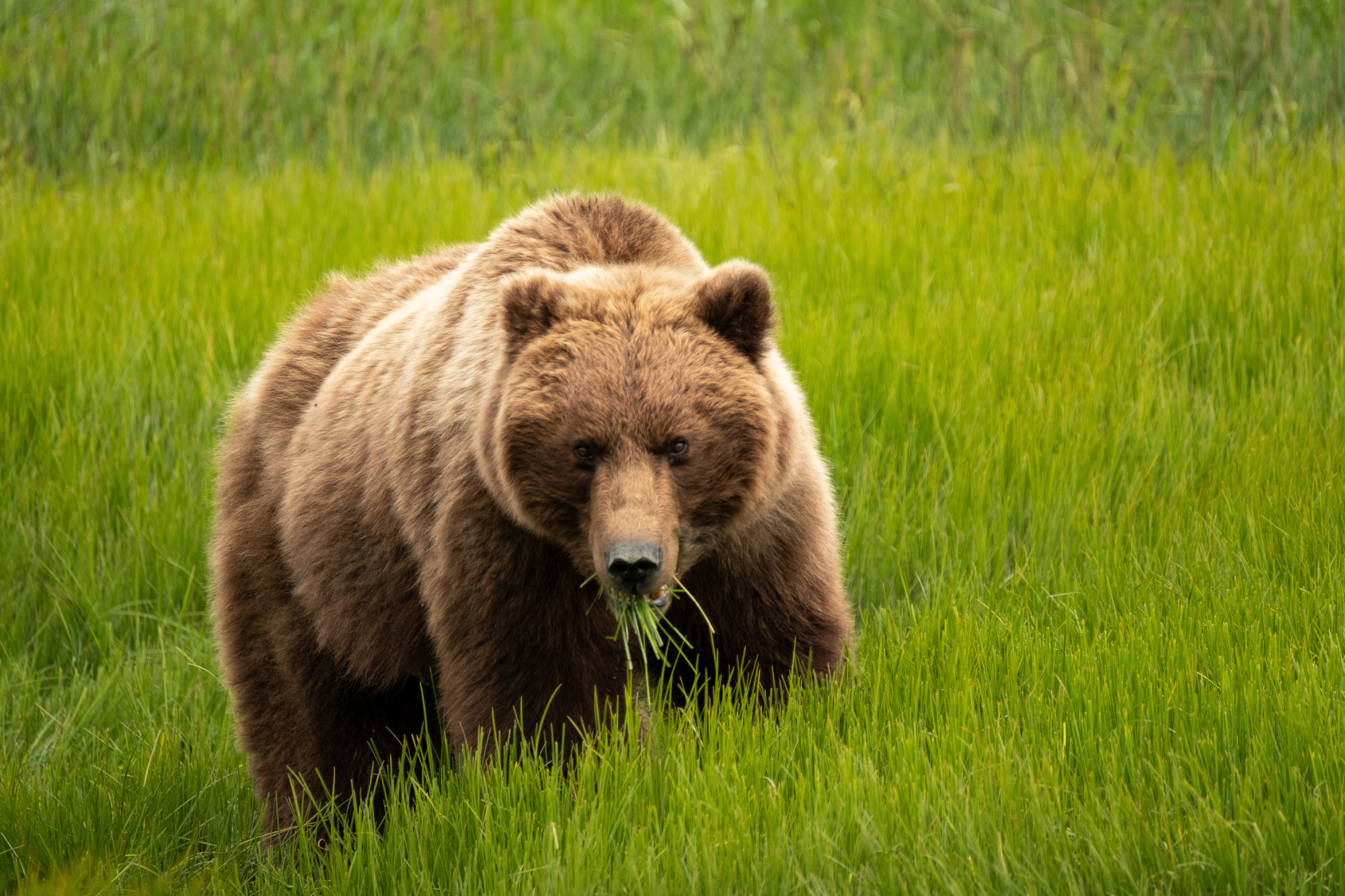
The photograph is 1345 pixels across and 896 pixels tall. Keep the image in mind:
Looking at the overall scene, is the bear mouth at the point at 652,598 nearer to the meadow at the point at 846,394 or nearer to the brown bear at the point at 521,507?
the brown bear at the point at 521,507

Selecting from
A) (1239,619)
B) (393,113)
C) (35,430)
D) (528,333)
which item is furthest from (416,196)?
(1239,619)

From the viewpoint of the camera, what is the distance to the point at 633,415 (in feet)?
11.5

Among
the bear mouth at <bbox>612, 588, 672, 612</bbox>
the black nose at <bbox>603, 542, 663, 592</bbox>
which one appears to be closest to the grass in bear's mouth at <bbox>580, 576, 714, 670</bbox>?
the bear mouth at <bbox>612, 588, 672, 612</bbox>

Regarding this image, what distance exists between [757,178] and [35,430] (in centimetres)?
453

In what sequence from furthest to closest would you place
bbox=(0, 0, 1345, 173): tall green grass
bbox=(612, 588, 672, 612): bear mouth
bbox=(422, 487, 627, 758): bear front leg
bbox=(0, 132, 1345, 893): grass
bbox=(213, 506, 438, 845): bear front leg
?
bbox=(0, 0, 1345, 173): tall green grass
bbox=(213, 506, 438, 845): bear front leg
bbox=(422, 487, 627, 758): bear front leg
bbox=(612, 588, 672, 612): bear mouth
bbox=(0, 132, 1345, 893): grass

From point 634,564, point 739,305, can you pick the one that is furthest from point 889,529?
point 634,564

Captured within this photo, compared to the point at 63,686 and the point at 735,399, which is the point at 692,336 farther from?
the point at 63,686

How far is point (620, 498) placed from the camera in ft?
11.0

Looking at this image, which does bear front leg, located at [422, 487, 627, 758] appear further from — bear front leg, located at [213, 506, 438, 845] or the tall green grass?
the tall green grass

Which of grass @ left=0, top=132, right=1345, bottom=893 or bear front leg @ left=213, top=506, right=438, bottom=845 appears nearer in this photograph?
grass @ left=0, top=132, right=1345, bottom=893

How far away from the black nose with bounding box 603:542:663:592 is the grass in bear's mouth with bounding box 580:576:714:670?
0.34 ft

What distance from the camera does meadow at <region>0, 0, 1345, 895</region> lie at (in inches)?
126

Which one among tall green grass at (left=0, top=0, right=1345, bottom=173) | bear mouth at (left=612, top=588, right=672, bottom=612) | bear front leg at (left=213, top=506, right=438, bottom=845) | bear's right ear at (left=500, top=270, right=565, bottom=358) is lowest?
bear front leg at (left=213, top=506, right=438, bottom=845)

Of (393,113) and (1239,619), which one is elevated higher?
(393,113)
